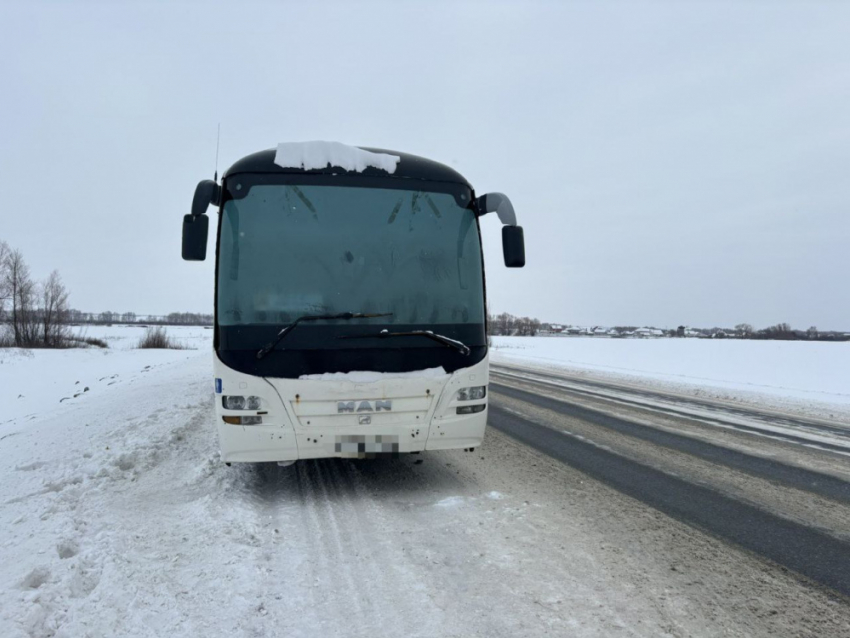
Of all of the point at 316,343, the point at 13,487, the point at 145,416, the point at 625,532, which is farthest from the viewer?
the point at 145,416

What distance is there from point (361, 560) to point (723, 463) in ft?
15.0

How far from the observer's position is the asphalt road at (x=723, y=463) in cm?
355

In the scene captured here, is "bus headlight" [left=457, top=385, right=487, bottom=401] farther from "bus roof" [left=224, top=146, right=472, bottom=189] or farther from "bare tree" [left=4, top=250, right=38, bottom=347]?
"bare tree" [left=4, top=250, right=38, bottom=347]

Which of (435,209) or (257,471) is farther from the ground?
(435,209)

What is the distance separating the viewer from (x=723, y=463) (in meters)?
5.61

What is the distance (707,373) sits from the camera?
20.6 meters

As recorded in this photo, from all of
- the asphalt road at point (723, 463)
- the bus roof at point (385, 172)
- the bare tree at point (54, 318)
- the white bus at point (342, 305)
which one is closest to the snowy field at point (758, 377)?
the asphalt road at point (723, 463)

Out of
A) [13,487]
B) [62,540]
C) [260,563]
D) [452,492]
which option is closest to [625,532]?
[452,492]

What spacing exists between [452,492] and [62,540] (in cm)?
292

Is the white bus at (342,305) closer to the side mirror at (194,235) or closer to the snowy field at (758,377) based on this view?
the side mirror at (194,235)

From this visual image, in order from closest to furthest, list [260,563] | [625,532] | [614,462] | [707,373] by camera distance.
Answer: [260,563], [625,532], [614,462], [707,373]

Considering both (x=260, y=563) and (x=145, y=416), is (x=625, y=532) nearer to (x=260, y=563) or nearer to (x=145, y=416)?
(x=260, y=563)

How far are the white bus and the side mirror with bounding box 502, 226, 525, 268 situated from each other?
0.42 m

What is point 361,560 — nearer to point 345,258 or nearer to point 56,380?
point 345,258
